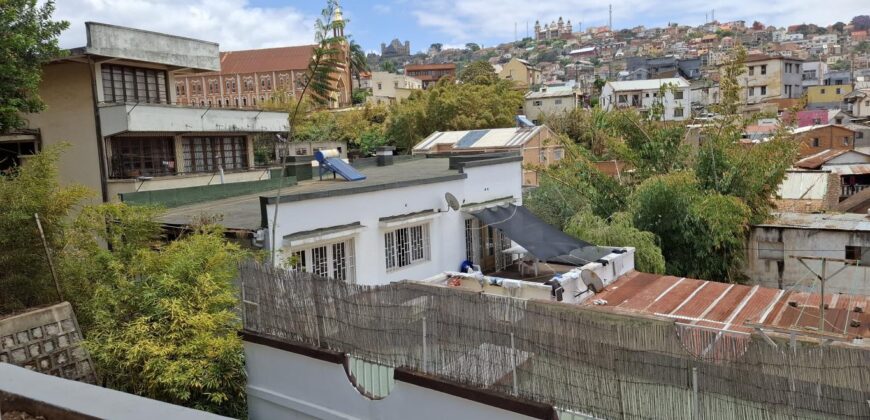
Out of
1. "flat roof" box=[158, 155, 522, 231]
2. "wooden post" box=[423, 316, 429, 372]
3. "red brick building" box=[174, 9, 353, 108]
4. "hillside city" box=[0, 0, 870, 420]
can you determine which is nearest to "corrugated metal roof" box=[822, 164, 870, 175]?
"hillside city" box=[0, 0, 870, 420]

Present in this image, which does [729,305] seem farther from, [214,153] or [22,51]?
[214,153]

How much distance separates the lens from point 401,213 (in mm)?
13508

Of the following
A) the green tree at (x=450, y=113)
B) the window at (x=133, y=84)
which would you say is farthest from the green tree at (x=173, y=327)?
the green tree at (x=450, y=113)

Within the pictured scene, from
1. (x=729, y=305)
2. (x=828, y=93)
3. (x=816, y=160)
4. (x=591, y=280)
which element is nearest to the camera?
A: (x=729, y=305)

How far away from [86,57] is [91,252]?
11682mm

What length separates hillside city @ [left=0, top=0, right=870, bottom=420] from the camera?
6.48 m

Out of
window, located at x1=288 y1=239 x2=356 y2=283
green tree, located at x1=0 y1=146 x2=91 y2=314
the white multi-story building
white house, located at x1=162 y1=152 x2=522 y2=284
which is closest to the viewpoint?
green tree, located at x1=0 y1=146 x2=91 y2=314

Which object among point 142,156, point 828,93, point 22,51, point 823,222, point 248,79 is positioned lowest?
point 823,222

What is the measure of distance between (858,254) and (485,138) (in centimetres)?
2662

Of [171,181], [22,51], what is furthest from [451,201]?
[171,181]

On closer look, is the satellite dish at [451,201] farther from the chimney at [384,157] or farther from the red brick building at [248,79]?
the red brick building at [248,79]

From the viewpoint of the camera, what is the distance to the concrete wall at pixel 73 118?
1961 centimetres

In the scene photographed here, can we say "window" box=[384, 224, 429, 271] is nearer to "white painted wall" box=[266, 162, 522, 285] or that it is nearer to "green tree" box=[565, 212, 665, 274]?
"white painted wall" box=[266, 162, 522, 285]

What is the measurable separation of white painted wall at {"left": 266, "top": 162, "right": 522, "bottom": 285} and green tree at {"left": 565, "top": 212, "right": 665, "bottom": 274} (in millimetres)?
3026
